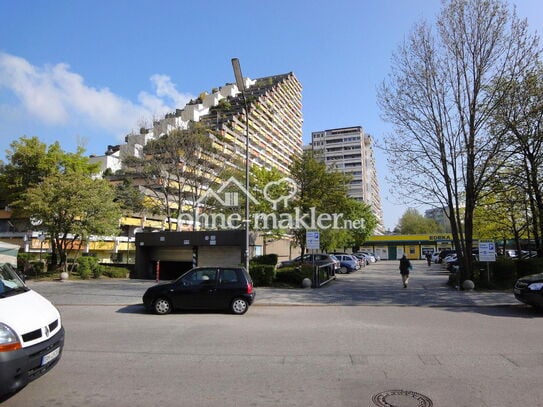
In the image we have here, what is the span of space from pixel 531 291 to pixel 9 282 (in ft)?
42.2

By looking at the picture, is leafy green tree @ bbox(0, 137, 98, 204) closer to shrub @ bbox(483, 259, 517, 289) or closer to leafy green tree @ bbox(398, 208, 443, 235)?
shrub @ bbox(483, 259, 517, 289)

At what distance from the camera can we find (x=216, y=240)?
26000 mm

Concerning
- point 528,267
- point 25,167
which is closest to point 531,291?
point 528,267

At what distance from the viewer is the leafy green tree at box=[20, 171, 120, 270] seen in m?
25.4

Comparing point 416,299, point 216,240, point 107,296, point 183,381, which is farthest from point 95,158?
point 183,381

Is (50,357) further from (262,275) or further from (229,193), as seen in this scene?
(229,193)

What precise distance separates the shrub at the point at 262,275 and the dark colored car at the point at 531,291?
10925 mm

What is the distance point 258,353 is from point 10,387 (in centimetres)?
394

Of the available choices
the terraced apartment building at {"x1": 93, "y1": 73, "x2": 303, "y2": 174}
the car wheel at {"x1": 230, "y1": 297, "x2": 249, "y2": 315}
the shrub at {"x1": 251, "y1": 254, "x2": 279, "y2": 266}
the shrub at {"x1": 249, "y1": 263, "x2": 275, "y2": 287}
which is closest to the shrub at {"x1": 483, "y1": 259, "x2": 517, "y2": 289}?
the shrub at {"x1": 249, "y1": 263, "x2": 275, "y2": 287}

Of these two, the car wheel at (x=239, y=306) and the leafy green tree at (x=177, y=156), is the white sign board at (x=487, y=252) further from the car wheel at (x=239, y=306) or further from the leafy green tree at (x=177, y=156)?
the leafy green tree at (x=177, y=156)

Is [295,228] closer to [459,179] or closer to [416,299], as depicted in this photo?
[459,179]

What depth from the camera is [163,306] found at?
1241 cm

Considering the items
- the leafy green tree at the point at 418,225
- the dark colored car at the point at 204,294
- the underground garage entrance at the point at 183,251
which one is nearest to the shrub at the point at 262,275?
the underground garage entrance at the point at 183,251
